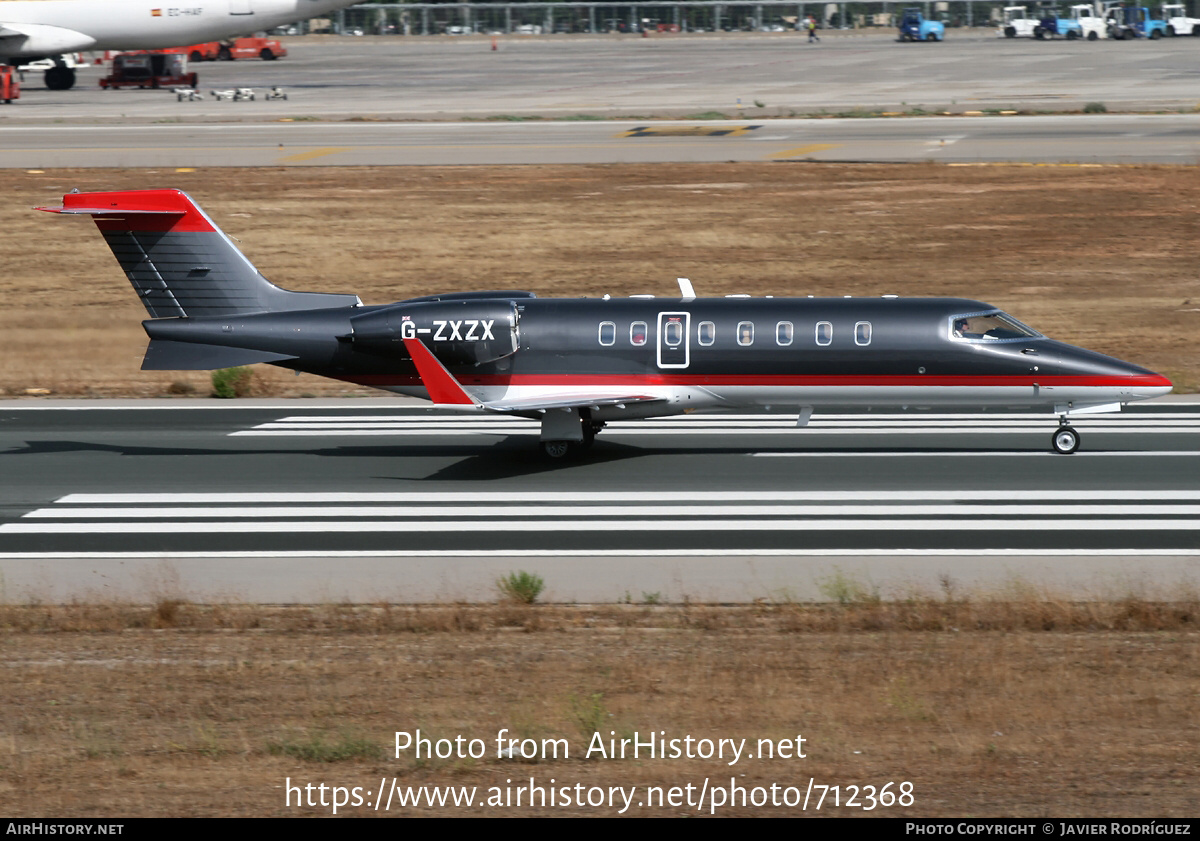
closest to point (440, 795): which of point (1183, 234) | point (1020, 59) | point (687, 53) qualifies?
point (1183, 234)

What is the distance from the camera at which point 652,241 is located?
146 feet

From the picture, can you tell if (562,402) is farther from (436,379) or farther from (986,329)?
(986,329)

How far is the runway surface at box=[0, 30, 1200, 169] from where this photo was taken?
2247 inches

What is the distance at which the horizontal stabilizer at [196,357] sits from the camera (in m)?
24.2

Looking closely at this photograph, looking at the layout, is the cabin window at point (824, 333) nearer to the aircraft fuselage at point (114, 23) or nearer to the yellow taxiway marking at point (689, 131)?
the yellow taxiway marking at point (689, 131)

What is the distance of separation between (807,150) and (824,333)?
1380 inches

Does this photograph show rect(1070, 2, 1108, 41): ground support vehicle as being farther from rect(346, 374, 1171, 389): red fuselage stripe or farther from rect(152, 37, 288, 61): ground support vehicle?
rect(346, 374, 1171, 389): red fuselage stripe

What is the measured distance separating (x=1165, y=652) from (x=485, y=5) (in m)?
159

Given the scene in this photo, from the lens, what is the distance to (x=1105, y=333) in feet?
112

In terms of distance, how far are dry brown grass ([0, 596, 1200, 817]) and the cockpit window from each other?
797cm

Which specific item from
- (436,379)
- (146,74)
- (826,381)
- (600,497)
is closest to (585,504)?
(600,497)

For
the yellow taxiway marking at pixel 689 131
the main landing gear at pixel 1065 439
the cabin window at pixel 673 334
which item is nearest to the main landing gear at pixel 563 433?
the cabin window at pixel 673 334

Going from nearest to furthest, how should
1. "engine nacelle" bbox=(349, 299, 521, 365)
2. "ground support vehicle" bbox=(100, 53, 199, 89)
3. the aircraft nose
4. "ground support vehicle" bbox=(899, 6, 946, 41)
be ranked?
the aircraft nose < "engine nacelle" bbox=(349, 299, 521, 365) < "ground support vehicle" bbox=(100, 53, 199, 89) < "ground support vehicle" bbox=(899, 6, 946, 41)

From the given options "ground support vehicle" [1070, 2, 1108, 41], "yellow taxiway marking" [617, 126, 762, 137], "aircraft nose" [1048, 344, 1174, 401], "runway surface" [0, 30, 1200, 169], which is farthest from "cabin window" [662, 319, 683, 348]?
"ground support vehicle" [1070, 2, 1108, 41]
